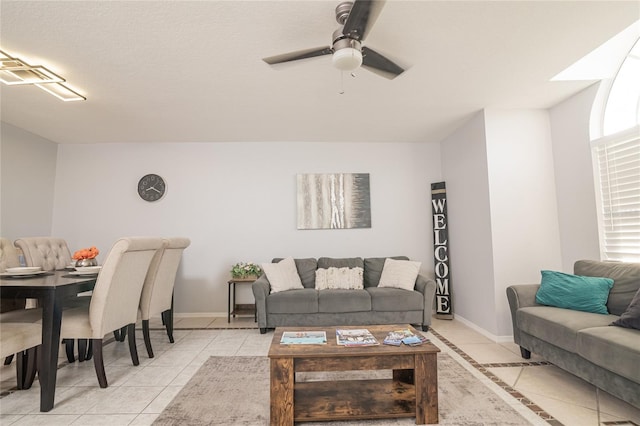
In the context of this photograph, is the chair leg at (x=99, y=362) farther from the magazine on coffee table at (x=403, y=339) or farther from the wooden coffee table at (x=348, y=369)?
the magazine on coffee table at (x=403, y=339)

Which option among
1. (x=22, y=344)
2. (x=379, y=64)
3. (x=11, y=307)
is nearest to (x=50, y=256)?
(x=11, y=307)

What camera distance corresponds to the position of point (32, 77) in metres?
2.82

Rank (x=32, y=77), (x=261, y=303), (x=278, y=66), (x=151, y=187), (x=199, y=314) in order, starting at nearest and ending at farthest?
(x=278, y=66) → (x=32, y=77) → (x=261, y=303) → (x=199, y=314) → (x=151, y=187)

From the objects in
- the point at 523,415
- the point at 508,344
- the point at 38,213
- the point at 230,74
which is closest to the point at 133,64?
the point at 230,74

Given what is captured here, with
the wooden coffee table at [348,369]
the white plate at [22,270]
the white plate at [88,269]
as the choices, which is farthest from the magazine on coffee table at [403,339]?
the white plate at [22,270]

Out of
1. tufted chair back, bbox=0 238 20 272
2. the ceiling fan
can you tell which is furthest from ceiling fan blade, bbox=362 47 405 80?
tufted chair back, bbox=0 238 20 272

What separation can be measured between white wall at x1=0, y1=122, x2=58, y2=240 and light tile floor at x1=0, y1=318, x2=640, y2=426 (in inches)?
85.5

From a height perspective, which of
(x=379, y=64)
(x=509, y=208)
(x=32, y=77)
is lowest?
(x=509, y=208)

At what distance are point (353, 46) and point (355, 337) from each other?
183cm

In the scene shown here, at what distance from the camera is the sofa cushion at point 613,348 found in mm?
1847

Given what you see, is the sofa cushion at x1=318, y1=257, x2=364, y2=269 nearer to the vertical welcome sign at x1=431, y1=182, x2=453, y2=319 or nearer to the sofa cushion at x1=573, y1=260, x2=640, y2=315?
the vertical welcome sign at x1=431, y1=182, x2=453, y2=319

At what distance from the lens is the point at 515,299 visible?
2986mm

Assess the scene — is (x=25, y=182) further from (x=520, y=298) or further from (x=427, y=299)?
(x=520, y=298)

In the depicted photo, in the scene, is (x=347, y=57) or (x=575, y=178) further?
(x=575, y=178)
